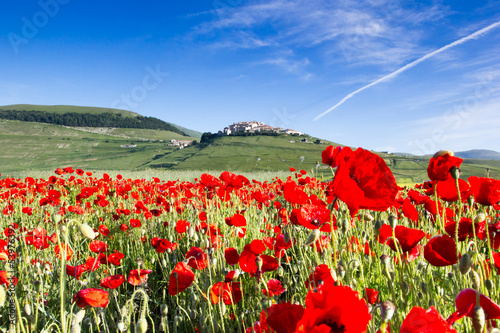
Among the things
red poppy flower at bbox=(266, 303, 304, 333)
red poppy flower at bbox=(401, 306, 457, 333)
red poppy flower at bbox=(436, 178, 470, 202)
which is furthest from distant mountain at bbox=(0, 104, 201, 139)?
red poppy flower at bbox=(401, 306, 457, 333)

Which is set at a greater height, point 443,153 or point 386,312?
point 443,153

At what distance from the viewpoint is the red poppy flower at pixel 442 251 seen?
36.6 inches

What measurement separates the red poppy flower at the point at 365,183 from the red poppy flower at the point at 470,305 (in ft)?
1.04

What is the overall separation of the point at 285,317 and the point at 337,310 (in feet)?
0.43

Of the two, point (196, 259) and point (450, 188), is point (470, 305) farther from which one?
point (196, 259)

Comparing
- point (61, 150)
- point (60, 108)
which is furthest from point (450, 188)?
point (60, 108)

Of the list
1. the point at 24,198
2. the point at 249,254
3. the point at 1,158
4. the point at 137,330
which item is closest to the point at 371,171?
the point at 249,254

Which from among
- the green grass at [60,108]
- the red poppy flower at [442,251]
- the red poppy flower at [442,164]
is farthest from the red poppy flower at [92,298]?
the green grass at [60,108]

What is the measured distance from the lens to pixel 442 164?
113 cm

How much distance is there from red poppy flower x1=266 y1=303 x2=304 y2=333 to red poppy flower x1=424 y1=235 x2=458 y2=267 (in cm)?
57

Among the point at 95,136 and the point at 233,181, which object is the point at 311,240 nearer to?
the point at 233,181

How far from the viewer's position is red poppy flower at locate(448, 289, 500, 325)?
1.99ft

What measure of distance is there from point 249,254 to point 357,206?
64 cm

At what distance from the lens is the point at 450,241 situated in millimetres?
928
